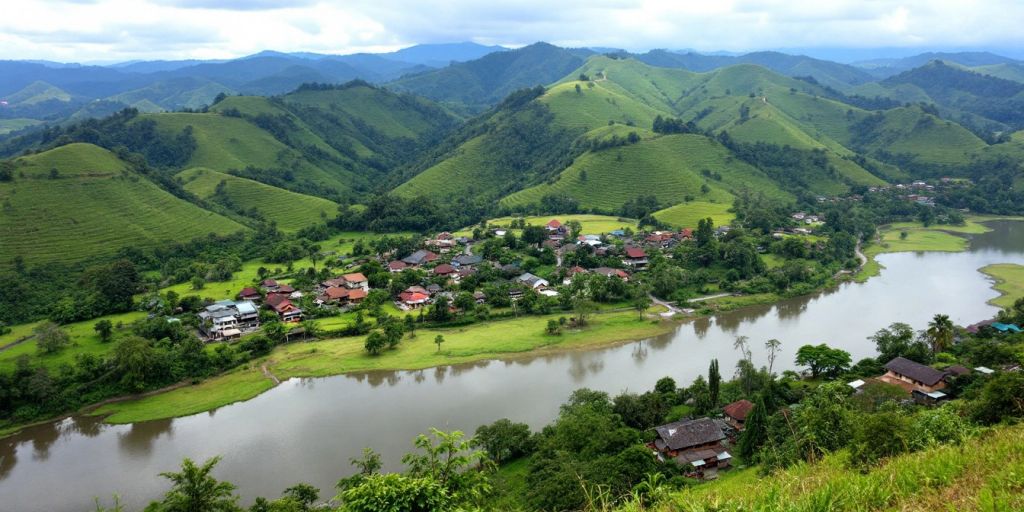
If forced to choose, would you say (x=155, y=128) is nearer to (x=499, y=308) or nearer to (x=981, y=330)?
(x=499, y=308)

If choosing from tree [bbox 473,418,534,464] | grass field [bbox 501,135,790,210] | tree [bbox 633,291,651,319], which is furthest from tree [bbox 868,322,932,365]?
grass field [bbox 501,135,790,210]

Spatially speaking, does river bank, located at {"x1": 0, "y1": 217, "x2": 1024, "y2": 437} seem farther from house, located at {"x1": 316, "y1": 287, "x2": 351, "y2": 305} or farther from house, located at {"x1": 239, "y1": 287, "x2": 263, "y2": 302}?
house, located at {"x1": 239, "y1": 287, "x2": 263, "y2": 302}

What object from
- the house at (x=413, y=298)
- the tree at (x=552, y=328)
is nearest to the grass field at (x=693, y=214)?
the tree at (x=552, y=328)

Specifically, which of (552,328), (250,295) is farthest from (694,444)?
(250,295)

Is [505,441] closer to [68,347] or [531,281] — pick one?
[531,281]

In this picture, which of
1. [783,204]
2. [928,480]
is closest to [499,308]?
[928,480]

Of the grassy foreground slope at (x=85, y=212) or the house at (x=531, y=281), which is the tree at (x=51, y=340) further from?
the house at (x=531, y=281)
